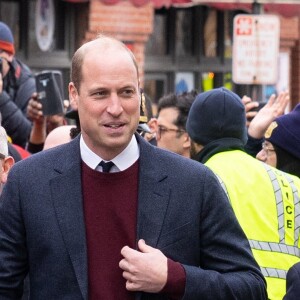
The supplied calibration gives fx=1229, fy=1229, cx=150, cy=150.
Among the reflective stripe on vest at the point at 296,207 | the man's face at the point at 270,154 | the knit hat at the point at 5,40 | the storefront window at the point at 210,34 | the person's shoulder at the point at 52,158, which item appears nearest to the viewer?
the person's shoulder at the point at 52,158

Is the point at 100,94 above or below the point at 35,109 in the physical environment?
above

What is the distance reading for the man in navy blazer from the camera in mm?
3980

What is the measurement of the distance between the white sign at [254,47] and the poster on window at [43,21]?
141 inches

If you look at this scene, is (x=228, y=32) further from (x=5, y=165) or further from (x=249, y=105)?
(x=5, y=165)

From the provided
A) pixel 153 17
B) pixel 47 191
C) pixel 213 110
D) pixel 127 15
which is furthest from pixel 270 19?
pixel 47 191

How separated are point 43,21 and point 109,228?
41.2ft

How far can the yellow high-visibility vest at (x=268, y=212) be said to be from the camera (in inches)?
216

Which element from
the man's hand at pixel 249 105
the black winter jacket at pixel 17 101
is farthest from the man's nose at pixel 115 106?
the man's hand at pixel 249 105

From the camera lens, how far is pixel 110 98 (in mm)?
3963

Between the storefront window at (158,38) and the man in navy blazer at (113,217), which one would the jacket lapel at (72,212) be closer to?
the man in navy blazer at (113,217)

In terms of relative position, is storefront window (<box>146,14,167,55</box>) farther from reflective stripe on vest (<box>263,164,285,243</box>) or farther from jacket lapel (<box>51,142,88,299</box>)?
jacket lapel (<box>51,142,88,299</box>)

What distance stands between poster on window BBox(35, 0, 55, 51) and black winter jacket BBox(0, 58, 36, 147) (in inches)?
285

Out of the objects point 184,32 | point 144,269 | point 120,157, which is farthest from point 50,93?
point 184,32

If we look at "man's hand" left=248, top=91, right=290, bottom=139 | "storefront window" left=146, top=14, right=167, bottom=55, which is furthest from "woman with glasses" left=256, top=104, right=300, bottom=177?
"storefront window" left=146, top=14, right=167, bottom=55
